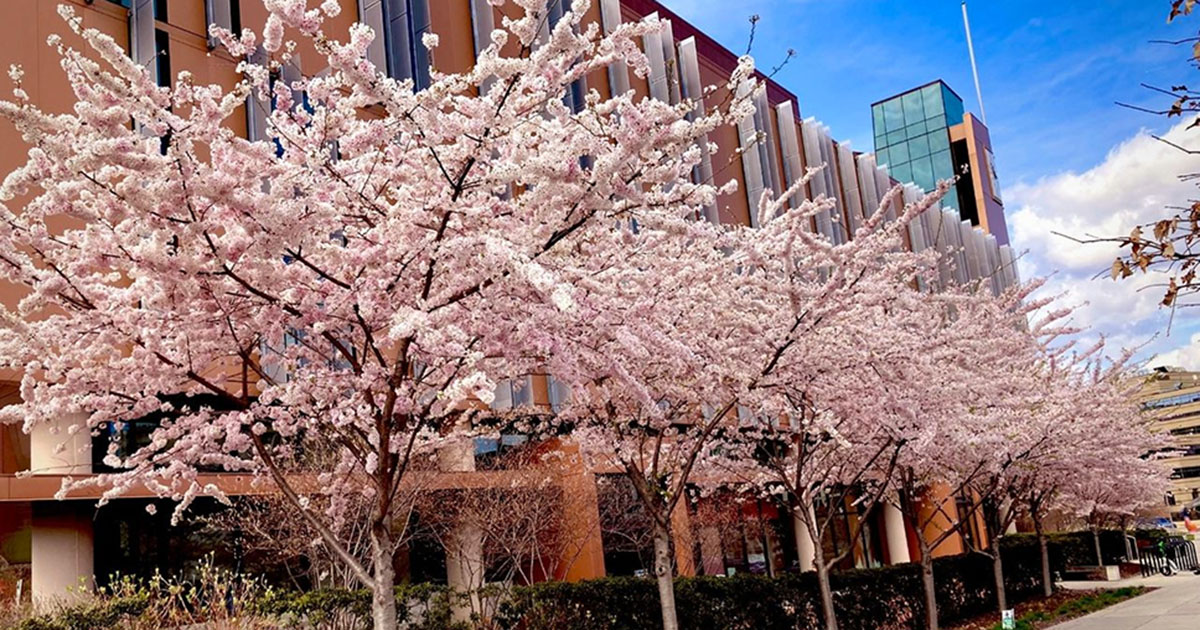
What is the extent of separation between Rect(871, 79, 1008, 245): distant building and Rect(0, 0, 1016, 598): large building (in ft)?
57.6

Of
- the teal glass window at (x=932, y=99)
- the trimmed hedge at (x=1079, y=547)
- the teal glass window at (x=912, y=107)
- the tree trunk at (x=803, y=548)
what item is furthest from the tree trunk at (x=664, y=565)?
the teal glass window at (x=912, y=107)

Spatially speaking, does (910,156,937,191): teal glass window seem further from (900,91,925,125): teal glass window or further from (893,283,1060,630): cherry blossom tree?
(893,283,1060,630): cherry blossom tree

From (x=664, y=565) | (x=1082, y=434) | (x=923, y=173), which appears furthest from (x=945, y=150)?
(x=664, y=565)

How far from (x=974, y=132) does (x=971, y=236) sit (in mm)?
10299

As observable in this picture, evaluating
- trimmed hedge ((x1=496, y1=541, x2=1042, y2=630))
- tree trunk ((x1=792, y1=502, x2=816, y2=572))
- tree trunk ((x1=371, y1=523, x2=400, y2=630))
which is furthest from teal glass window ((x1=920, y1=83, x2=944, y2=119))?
tree trunk ((x1=371, y1=523, x2=400, y2=630))

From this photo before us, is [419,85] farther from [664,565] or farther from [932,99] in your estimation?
[932,99]

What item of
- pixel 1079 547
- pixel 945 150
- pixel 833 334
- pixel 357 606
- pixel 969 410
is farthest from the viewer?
pixel 945 150

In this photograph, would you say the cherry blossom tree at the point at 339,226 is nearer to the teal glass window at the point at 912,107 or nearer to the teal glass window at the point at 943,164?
the teal glass window at the point at 943,164

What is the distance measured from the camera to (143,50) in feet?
58.7

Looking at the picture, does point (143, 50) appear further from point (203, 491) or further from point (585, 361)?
point (585, 361)

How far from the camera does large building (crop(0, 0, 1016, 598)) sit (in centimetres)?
1670

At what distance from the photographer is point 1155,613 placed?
17.0m

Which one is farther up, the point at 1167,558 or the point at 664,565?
the point at 664,565

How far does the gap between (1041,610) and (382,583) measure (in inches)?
679
